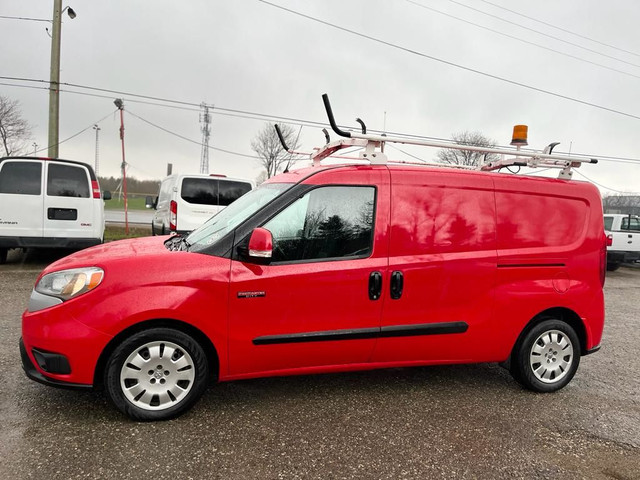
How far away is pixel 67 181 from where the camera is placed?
7.79 metres

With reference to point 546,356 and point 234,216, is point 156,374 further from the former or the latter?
point 546,356

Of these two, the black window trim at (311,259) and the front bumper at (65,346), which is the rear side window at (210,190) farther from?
the front bumper at (65,346)

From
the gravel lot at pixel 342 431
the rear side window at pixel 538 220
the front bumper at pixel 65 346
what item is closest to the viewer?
the gravel lot at pixel 342 431

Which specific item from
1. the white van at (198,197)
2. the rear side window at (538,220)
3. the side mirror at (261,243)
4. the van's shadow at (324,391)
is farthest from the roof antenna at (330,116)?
the white van at (198,197)

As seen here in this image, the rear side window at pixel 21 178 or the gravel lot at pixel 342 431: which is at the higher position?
the rear side window at pixel 21 178

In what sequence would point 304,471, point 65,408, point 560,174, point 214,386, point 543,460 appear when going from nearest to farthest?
1. point 304,471
2. point 543,460
3. point 65,408
4. point 214,386
5. point 560,174

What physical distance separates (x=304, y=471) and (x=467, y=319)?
172cm

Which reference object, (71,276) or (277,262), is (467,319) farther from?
(71,276)

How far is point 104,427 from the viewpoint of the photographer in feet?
9.14

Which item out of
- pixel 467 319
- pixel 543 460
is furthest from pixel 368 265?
pixel 543 460

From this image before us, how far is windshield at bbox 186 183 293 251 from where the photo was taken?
10.3ft

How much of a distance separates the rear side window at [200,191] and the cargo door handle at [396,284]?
6663mm

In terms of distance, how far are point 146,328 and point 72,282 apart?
0.55 meters

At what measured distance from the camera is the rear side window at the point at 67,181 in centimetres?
768
